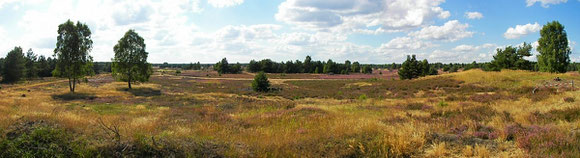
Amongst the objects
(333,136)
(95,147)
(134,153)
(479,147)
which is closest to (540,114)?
(479,147)

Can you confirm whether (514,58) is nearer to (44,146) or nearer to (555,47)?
(555,47)

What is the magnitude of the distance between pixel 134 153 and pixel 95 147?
89 cm

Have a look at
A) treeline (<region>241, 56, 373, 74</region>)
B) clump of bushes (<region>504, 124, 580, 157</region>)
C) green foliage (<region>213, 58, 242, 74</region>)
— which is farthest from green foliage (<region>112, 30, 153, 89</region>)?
treeline (<region>241, 56, 373, 74</region>)

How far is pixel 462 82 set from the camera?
37062mm

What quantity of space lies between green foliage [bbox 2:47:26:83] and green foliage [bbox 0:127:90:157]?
82116mm

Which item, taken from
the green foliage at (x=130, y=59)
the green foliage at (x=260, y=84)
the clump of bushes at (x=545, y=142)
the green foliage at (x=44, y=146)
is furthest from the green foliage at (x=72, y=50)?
the clump of bushes at (x=545, y=142)

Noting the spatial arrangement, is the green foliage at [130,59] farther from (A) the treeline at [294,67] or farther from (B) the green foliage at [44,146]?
(A) the treeline at [294,67]

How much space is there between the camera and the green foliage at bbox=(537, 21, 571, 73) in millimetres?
46875

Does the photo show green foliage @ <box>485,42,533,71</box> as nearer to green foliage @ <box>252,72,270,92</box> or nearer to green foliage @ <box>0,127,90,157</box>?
green foliage @ <box>252,72,270,92</box>

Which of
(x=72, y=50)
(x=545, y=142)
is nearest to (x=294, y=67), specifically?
(x=72, y=50)

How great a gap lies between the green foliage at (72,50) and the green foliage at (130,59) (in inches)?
227

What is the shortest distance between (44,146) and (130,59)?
152 feet

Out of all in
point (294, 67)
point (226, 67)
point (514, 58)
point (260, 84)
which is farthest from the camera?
point (294, 67)

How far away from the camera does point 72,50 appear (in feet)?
126
